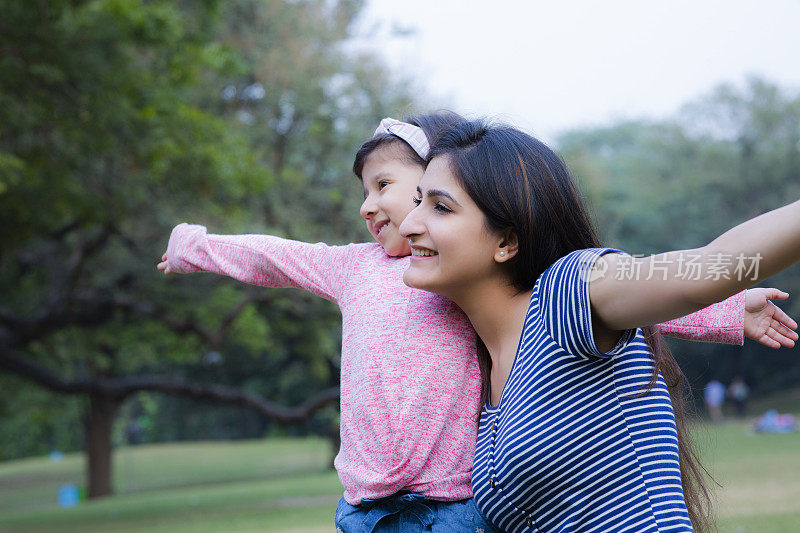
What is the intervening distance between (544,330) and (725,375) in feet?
114

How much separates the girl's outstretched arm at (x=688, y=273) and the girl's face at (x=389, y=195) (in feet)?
2.81

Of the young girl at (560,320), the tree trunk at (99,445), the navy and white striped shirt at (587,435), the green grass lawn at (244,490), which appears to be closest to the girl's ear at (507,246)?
the young girl at (560,320)

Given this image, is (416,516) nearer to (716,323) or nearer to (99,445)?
(716,323)

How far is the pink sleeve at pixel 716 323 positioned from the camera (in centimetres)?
226

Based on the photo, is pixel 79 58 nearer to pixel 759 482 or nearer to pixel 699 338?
Answer: pixel 699 338

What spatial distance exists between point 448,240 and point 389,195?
0.50m

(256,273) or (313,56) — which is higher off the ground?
(313,56)

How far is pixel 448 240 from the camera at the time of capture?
2.03 metres

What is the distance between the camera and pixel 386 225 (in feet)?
8.23

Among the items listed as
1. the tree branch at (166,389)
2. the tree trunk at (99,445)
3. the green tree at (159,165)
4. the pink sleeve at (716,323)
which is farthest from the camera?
the tree trunk at (99,445)

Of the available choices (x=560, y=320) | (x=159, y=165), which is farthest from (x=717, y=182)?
(x=560, y=320)

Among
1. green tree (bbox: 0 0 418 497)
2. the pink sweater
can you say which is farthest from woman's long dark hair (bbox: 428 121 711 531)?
green tree (bbox: 0 0 418 497)

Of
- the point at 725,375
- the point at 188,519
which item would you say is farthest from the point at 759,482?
the point at 725,375

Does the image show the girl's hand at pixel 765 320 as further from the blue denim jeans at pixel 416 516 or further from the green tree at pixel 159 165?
the green tree at pixel 159 165
